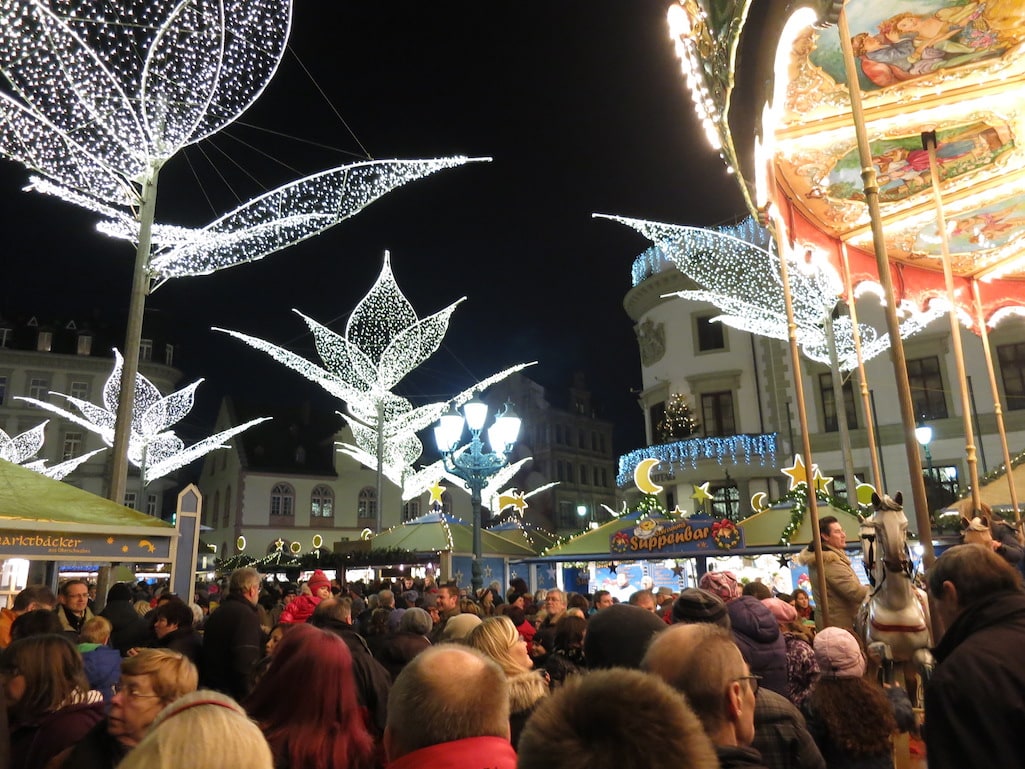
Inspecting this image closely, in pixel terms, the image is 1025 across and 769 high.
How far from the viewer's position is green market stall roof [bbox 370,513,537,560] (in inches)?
760

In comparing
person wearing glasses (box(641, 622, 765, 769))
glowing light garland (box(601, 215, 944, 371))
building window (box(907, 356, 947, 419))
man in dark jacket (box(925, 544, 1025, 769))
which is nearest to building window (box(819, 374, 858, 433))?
building window (box(907, 356, 947, 419))

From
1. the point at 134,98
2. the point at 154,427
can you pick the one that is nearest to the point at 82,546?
the point at 134,98

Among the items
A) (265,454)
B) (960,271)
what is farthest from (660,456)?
(265,454)

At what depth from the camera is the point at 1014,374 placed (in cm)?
2561

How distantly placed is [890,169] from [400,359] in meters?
18.7

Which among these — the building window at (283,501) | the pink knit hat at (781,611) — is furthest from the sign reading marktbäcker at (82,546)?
the building window at (283,501)

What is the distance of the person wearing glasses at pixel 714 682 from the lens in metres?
2.24

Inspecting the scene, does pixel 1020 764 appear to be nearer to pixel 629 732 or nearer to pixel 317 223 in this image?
pixel 629 732

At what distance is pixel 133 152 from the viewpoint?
35.4 ft

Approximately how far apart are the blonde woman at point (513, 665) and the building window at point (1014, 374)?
90.7 feet

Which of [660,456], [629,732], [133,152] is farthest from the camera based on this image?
[660,456]

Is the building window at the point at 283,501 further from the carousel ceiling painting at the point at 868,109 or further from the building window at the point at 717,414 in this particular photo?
the carousel ceiling painting at the point at 868,109

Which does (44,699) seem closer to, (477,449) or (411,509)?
(477,449)

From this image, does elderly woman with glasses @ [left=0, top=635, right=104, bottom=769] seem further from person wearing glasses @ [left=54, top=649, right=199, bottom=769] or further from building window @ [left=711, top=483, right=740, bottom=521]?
building window @ [left=711, top=483, right=740, bottom=521]
